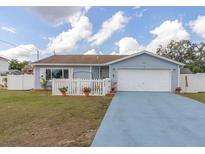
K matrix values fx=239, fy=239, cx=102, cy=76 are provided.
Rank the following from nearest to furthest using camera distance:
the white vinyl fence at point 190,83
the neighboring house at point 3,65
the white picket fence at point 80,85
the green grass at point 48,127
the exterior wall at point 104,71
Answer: the green grass at point 48,127 → the white picket fence at point 80,85 → the white vinyl fence at point 190,83 → the exterior wall at point 104,71 → the neighboring house at point 3,65

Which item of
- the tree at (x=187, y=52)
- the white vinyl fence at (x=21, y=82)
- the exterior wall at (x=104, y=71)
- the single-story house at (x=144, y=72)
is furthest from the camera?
the tree at (x=187, y=52)

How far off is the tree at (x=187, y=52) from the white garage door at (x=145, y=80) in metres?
21.4

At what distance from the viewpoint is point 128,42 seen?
31.6 meters

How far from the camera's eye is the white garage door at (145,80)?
67.3 ft

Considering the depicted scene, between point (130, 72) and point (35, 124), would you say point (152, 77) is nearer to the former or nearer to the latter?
point (130, 72)

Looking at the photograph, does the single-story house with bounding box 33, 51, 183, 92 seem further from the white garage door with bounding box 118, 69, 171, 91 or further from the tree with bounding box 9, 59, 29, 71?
the tree with bounding box 9, 59, 29, 71

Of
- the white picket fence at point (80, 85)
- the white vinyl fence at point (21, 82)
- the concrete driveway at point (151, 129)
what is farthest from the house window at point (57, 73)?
the concrete driveway at point (151, 129)

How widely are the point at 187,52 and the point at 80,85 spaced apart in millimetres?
30008

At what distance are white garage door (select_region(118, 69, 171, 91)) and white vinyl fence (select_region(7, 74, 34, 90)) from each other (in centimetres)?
907

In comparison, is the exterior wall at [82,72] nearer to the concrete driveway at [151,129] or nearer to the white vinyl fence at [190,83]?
the white vinyl fence at [190,83]

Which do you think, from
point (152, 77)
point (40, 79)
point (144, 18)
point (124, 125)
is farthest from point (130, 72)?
point (124, 125)
